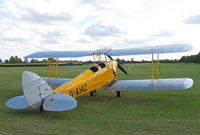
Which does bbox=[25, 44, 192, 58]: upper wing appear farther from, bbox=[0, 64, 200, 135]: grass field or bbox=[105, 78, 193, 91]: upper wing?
bbox=[0, 64, 200, 135]: grass field

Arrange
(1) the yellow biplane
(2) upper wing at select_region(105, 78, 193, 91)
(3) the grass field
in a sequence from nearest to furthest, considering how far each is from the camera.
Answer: (3) the grass field, (1) the yellow biplane, (2) upper wing at select_region(105, 78, 193, 91)

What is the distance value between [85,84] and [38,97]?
2124mm

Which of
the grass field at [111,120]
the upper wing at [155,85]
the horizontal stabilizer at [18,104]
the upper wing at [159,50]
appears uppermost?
the upper wing at [159,50]

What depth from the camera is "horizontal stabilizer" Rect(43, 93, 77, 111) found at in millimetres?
5906

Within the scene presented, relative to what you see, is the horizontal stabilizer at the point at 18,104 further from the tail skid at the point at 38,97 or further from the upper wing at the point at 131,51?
the upper wing at the point at 131,51

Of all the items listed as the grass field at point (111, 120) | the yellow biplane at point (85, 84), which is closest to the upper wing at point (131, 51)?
the yellow biplane at point (85, 84)

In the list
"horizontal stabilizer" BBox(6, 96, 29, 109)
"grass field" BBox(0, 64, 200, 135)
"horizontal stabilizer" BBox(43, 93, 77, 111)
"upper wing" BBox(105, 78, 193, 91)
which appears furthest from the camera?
"upper wing" BBox(105, 78, 193, 91)

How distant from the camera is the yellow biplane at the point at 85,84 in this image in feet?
20.4

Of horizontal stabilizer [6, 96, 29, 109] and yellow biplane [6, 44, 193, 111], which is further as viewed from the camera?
horizontal stabilizer [6, 96, 29, 109]

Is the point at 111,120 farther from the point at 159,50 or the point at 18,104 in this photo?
the point at 159,50

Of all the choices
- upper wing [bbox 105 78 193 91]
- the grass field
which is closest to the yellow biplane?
upper wing [bbox 105 78 193 91]

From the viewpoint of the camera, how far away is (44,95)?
21.1 ft

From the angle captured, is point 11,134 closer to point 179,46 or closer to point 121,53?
point 121,53

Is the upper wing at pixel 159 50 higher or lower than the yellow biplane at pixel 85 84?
higher
